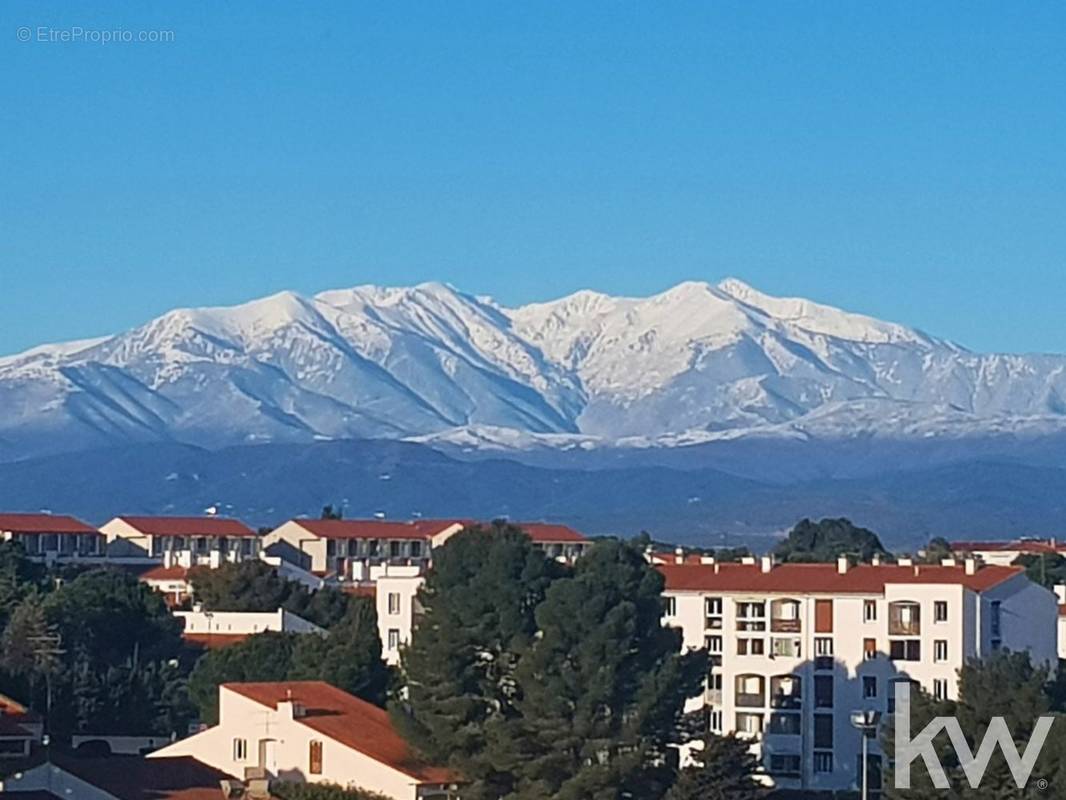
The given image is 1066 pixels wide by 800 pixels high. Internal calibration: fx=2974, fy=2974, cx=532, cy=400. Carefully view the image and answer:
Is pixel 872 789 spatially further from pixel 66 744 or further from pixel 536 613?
pixel 66 744

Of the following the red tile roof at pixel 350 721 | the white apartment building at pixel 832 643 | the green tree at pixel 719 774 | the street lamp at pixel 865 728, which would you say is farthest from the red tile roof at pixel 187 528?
the green tree at pixel 719 774

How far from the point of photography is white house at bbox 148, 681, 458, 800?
140 ft

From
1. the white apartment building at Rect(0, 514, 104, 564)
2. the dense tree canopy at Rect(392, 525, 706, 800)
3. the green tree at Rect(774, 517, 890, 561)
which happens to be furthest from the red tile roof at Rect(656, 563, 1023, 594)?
the green tree at Rect(774, 517, 890, 561)

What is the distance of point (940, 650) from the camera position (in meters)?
53.2

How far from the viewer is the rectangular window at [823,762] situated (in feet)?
172

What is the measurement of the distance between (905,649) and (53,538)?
190 ft

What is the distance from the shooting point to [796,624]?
5497cm

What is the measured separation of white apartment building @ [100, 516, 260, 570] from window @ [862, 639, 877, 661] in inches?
2208

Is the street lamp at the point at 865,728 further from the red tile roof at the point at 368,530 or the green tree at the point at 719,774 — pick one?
the red tile roof at the point at 368,530

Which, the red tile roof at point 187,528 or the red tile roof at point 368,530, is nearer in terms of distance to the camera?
the red tile roof at point 368,530

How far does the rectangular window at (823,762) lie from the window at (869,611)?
2.80 metres

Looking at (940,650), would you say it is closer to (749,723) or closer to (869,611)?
(869,611)

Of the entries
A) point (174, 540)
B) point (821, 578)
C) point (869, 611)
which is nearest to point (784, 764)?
point (869, 611)

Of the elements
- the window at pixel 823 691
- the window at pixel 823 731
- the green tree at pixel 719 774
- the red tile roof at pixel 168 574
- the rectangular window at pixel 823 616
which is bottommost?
the green tree at pixel 719 774
